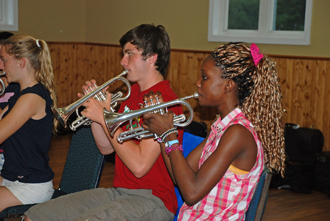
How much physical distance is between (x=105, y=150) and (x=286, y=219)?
6.65 feet

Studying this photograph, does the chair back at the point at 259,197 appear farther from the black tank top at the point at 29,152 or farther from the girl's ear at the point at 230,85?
the black tank top at the point at 29,152

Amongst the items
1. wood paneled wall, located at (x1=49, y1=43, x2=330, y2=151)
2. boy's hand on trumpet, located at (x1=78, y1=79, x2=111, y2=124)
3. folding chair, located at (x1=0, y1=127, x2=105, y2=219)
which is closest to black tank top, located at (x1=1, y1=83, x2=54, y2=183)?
folding chair, located at (x1=0, y1=127, x2=105, y2=219)

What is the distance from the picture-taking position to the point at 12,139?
7.08 ft

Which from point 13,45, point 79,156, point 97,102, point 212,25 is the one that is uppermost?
point 212,25

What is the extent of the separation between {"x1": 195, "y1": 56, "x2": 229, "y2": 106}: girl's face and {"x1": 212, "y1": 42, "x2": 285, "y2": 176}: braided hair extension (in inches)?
1.0

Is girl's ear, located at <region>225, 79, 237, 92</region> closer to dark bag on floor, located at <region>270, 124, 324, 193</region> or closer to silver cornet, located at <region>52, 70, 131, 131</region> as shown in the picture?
silver cornet, located at <region>52, 70, 131, 131</region>

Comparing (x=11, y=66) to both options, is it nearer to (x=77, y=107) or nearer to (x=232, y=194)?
(x=77, y=107)

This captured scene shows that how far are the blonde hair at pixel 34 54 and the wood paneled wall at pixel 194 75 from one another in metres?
3.16

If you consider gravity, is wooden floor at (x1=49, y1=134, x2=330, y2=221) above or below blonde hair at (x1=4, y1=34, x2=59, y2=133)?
below

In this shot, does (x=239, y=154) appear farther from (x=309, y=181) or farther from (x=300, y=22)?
(x=300, y=22)

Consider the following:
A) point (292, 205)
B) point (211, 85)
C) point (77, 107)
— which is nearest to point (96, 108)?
point (77, 107)

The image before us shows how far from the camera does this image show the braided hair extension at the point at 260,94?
1630 millimetres

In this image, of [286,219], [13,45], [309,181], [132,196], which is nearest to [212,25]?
[309,181]

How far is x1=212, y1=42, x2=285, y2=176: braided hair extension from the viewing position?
1630mm
